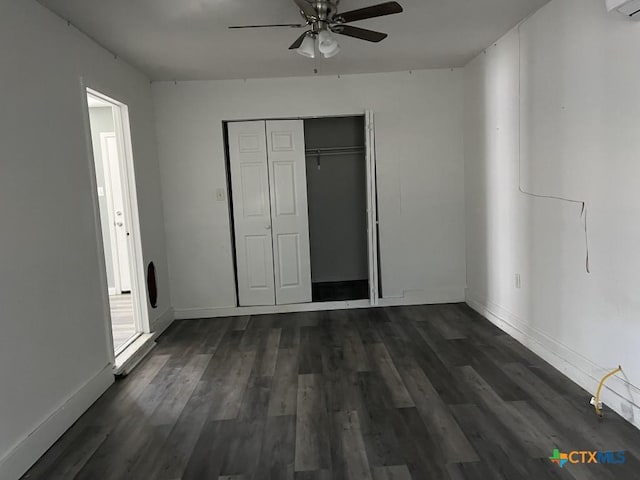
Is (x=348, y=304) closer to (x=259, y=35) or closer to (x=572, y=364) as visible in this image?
(x=572, y=364)

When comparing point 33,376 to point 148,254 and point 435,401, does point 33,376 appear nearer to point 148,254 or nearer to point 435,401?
point 148,254

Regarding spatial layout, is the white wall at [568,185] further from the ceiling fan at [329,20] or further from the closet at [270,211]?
the closet at [270,211]

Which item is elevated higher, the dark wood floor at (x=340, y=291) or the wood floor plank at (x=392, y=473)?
the dark wood floor at (x=340, y=291)

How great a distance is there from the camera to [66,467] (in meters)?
2.25

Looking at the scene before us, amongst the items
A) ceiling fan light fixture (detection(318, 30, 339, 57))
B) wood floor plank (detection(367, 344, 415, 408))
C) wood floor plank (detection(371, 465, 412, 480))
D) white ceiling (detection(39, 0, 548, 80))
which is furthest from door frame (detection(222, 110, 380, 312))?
wood floor plank (detection(371, 465, 412, 480))

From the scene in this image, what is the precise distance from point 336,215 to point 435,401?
3674mm

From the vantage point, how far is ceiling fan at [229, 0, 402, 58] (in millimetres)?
2404

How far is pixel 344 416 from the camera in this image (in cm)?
261

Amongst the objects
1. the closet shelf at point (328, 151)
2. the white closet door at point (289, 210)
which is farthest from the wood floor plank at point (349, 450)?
the closet shelf at point (328, 151)

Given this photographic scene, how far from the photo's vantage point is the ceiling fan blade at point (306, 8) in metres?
2.34

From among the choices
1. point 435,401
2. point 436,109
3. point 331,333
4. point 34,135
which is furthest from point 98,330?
point 436,109

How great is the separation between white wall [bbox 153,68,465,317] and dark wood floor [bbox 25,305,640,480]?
1.07 metres

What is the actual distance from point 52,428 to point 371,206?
3.39 metres

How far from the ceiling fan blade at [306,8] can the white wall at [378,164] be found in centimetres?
225
